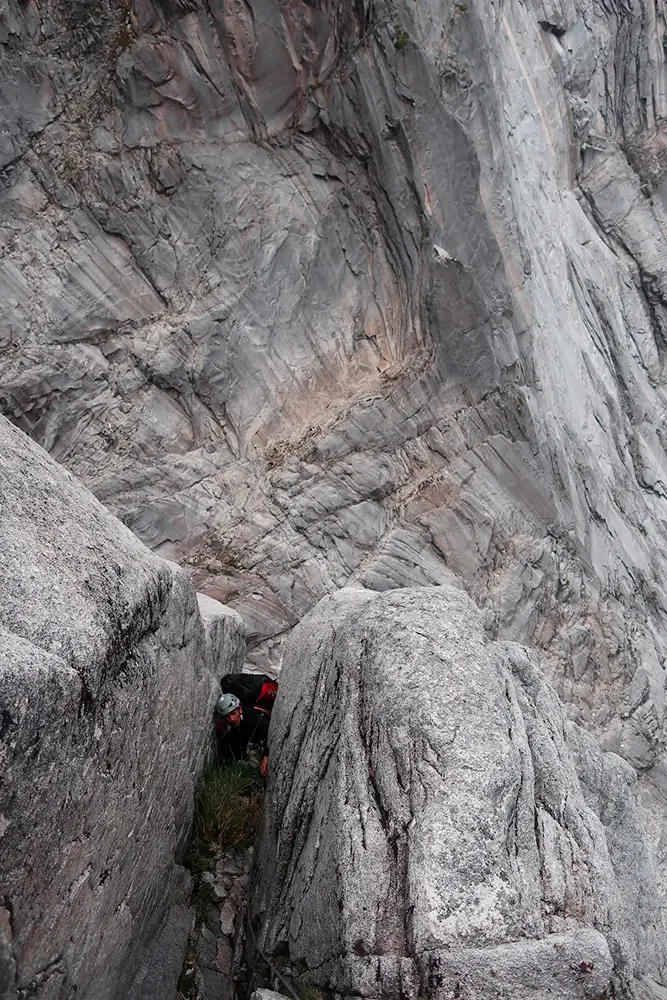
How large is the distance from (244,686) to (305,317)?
7.58m

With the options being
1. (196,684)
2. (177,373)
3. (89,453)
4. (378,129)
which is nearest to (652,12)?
(378,129)

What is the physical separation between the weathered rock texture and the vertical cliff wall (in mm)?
6346

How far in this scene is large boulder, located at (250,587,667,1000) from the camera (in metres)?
4.89

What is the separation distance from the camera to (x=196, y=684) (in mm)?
7531

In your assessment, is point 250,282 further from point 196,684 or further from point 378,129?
point 196,684

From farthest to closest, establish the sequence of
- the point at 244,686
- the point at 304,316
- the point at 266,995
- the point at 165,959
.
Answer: the point at 304,316 < the point at 244,686 < the point at 165,959 < the point at 266,995

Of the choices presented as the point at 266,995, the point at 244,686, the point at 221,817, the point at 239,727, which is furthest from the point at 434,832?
the point at 244,686

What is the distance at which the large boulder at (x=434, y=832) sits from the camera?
4895 mm

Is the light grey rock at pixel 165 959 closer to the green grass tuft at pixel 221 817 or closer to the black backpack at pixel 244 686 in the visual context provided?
the green grass tuft at pixel 221 817

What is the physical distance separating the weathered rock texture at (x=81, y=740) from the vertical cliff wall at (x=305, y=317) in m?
6.35

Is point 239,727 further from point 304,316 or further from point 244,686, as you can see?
point 304,316

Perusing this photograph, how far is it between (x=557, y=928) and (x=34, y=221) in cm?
1186

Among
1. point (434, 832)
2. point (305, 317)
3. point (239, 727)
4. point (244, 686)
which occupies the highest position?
point (305, 317)

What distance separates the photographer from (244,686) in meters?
8.74
